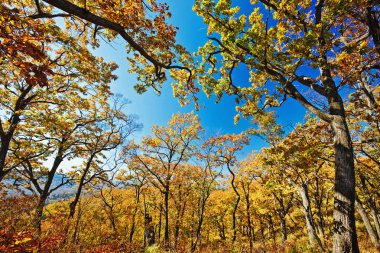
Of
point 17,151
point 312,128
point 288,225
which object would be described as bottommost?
point 288,225

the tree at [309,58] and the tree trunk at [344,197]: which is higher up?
the tree at [309,58]

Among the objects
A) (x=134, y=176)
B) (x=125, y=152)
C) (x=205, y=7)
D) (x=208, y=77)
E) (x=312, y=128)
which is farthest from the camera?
(x=134, y=176)

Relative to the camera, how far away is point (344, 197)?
5262mm

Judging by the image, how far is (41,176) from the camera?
15.4 m

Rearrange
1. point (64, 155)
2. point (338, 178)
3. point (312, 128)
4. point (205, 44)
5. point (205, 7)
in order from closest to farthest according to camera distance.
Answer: point (338, 178) < point (205, 7) < point (205, 44) < point (312, 128) < point (64, 155)

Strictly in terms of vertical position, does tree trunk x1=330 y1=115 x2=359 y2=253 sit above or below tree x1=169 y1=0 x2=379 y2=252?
below

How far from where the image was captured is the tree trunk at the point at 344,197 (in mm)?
4973

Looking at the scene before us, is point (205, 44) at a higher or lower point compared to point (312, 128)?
higher

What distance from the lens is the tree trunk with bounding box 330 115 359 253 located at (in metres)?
4.97

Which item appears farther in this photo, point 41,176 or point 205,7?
point 41,176

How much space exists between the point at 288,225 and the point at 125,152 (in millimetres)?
33060

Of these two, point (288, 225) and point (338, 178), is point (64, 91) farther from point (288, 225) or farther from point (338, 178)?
point (288, 225)

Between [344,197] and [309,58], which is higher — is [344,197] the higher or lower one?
the lower one

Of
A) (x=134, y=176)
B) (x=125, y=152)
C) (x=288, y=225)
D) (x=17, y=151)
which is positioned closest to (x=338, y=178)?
(x=17, y=151)
